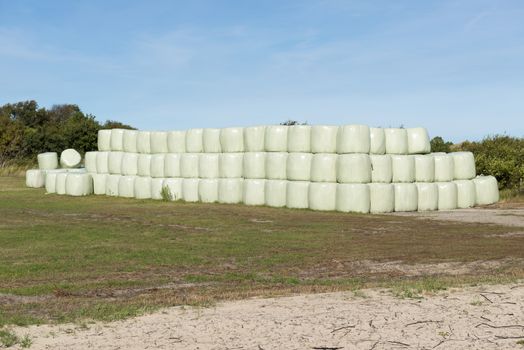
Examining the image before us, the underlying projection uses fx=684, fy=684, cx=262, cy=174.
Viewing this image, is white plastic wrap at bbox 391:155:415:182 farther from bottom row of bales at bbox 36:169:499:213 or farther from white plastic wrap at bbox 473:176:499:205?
white plastic wrap at bbox 473:176:499:205

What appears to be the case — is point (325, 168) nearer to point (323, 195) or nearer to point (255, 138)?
point (323, 195)

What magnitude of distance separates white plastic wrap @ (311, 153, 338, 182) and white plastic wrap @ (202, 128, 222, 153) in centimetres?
516

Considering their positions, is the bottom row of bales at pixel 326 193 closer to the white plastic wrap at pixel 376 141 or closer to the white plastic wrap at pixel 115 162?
the white plastic wrap at pixel 115 162

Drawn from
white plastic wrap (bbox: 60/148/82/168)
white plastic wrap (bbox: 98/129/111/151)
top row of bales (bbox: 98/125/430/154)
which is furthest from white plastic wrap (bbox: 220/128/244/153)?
white plastic wrap (bbox: 60/148/82/168)

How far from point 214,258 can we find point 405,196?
45.4ft

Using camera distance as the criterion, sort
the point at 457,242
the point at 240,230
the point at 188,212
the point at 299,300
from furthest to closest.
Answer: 1. the point at 188,212
2. the point at 240,230
3. the point at 457,242
4. the point at 299,300

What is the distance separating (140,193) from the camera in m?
31.9

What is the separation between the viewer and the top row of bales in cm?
2580

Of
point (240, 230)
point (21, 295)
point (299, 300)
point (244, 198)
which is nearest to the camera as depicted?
point (299, 300)

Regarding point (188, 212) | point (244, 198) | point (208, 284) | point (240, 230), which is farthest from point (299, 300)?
point (244, 198)

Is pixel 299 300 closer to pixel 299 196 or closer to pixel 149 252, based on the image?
pixel 149 252

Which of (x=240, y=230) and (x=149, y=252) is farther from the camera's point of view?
(x=240, y=230)

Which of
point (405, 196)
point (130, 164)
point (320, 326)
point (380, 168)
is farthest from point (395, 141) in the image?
point (320, 326)

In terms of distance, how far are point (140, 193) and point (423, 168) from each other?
13.1m
